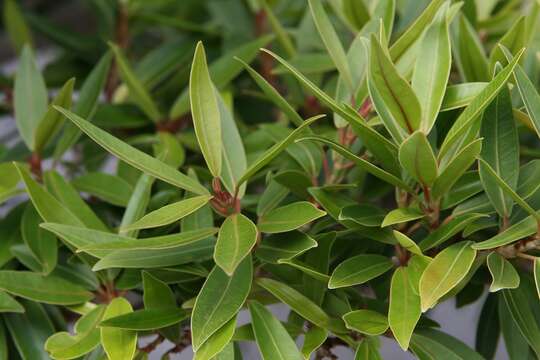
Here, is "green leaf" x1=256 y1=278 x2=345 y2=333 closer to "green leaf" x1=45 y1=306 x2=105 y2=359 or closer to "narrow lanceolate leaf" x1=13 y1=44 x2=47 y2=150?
"green leaf" x1=45 y1=306 x2=105 y2=359

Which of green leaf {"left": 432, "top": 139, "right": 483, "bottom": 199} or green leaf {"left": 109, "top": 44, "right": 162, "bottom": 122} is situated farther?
green leaf {"left": 109, "top": 44, "right": 162, "bottom": 122}

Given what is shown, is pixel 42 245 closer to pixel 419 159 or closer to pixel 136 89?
pixel 136 89

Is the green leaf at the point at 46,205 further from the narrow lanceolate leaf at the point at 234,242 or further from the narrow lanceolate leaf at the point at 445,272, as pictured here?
the narrow lanceolate leaf at the point at 445,272

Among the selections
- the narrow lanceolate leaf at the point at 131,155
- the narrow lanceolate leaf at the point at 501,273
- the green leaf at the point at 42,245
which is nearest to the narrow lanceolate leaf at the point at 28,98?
the green leaf at the point at 42,245

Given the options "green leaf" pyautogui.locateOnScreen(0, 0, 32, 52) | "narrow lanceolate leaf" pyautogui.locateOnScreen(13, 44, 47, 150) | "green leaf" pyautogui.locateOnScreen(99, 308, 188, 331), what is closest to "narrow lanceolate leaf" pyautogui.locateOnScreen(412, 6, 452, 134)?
"green leaf" pyautogui.locateOnScreen(99, 308, 188, 331)

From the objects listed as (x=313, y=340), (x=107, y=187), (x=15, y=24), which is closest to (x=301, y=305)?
(x=313, y=340)

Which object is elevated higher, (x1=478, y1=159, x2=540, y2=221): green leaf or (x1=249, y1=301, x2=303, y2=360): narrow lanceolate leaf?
(x1=478, y1=159, x2=540, y2=221): green leaf
